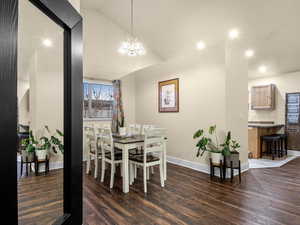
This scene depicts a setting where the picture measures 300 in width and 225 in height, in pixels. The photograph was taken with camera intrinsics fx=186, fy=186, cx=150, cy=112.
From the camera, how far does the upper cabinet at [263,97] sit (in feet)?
18.6

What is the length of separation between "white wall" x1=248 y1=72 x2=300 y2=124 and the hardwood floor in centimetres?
265

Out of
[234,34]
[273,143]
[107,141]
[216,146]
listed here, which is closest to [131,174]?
[107,141]

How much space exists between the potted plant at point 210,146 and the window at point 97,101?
9.42 ft

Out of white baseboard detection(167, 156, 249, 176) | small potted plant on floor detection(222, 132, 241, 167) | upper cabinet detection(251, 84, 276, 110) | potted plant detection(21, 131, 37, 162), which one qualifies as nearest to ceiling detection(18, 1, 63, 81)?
potted plant detection(21, 131, 37, 162)

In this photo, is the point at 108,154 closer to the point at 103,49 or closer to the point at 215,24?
the point at 103,49

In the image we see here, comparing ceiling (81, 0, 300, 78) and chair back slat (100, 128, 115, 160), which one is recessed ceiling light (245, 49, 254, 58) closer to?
ceiling (81, 0, 300, 78)

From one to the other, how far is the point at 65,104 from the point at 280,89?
642 cm

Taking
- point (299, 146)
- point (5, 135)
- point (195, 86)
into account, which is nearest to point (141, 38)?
point (195, 86)

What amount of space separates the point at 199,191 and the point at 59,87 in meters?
2.61

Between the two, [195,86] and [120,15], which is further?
[120,15]

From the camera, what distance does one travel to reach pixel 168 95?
468cm

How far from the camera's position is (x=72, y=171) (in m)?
1.01

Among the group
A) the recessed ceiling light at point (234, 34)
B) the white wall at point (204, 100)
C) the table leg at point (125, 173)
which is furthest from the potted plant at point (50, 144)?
the recessed ceiling light at point (234, 34)

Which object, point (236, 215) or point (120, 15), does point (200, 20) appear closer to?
point (120, 15)
